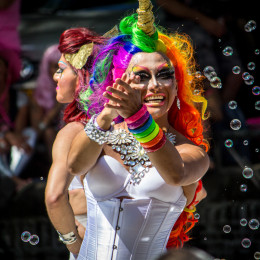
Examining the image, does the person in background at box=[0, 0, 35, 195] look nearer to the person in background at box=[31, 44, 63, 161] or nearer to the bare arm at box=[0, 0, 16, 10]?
the bare arm at box=[0, 0, 16, 10]

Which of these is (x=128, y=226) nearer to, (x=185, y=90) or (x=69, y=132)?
(x=69, y=132)

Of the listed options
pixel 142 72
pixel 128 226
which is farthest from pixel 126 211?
pixel 142 72

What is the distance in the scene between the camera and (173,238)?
270cm

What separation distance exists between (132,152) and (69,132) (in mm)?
412

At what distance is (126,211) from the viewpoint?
2385 millimetres

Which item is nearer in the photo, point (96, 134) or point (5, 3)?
point (96, 134)

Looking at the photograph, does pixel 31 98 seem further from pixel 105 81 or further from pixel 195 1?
pixel 105 81

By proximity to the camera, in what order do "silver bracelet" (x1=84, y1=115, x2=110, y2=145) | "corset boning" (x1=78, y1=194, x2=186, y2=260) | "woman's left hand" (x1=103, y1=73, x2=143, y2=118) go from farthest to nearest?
"corset boning" (x1=78, y1=194, x2=186, y2=260), "silver bracelet" (x1=84, y1=115, x2=110, y2=145), "woman's left hand" (x1=103, y1=73, x2=143, y2=118)

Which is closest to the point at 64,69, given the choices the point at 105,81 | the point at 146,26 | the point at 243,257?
the point at 105,81

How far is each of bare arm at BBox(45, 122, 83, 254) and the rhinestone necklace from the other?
0.97 ft

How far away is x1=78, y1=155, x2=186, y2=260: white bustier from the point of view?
236 cm

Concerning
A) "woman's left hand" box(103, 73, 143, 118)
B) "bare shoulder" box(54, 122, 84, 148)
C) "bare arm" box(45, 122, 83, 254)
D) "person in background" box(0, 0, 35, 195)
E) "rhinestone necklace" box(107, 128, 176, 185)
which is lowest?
"person in background" box(0, 0, 35, 195)

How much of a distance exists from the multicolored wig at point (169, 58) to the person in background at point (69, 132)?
0.72 ft

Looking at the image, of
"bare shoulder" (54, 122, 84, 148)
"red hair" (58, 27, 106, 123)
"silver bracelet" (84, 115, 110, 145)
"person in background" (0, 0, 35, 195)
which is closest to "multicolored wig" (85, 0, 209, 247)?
"bare shoulder" (54, 122, 84, 148)
